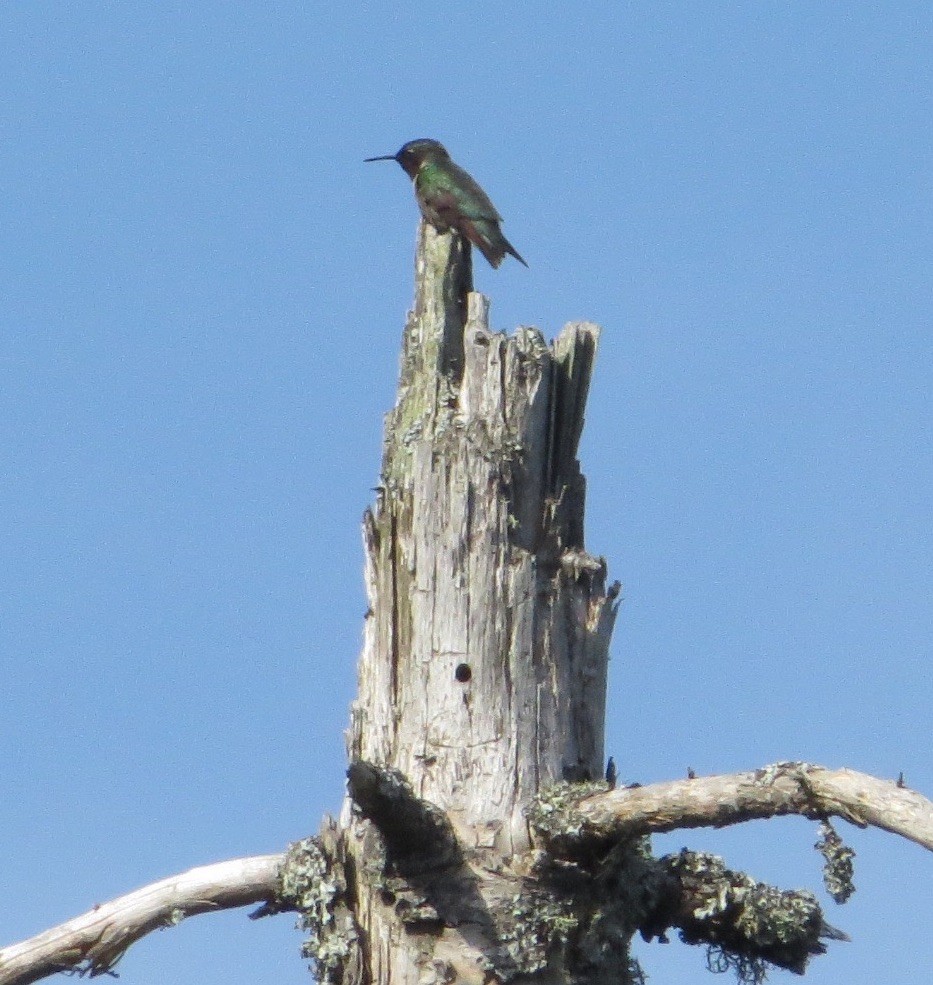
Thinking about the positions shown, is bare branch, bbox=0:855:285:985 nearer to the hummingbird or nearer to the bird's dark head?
the hummingbird

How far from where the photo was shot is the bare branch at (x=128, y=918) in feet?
20.8

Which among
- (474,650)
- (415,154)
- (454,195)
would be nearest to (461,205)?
(454,195)

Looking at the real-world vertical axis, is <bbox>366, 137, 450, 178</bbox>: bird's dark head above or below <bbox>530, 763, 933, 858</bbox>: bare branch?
above

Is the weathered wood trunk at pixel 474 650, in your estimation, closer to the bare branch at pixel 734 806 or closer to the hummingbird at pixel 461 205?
the bare branch at pixel 734 806

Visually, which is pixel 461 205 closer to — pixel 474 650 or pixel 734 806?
pixel 474 650

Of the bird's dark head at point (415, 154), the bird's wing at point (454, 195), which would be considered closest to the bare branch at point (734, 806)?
the bird's wing at point (454, 195)

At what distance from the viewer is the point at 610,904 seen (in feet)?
20.6

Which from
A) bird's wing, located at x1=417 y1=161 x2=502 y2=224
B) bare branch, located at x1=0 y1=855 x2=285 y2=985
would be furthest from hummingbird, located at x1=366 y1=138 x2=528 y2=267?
bare branch, located at x1=0 y1=855 x2=285 y2=985

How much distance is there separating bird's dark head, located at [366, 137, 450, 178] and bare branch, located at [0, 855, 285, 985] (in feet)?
21.0

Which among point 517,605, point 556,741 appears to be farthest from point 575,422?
point 556,741

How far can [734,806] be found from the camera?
5.58m

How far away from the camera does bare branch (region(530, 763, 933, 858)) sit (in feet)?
16.4

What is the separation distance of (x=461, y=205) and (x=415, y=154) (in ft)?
7.52

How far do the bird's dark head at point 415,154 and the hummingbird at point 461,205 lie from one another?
71cm
